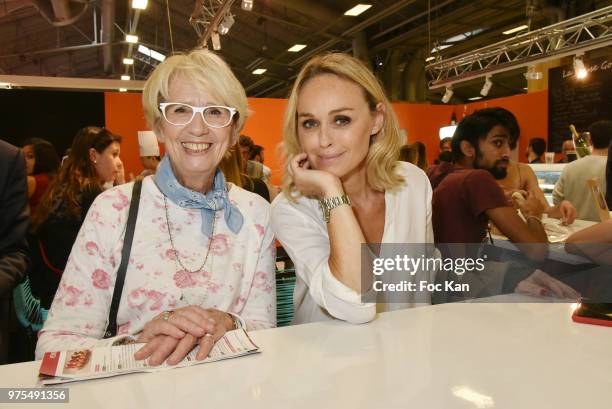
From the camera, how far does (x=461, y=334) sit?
1.22 m

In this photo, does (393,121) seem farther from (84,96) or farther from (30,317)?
(84,96)

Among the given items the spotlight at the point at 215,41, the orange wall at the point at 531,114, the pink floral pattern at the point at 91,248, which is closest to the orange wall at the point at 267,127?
the spotlight at the point at 215,41

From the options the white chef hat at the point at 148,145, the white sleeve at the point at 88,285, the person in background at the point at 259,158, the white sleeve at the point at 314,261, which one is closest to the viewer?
the white sleeve at the point at 314,261

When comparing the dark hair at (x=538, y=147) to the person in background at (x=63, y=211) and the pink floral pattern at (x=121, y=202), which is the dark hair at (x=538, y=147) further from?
the pink floral pattern at (x=121, y=202)

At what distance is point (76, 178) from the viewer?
3469mm

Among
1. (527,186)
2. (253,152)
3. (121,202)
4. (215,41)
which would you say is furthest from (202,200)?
(215,41)

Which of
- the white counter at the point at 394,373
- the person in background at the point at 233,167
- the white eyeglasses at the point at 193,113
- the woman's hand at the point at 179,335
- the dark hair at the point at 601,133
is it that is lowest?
the white counter at the point at 394,373

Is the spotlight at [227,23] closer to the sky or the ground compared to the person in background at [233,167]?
closer to the sky

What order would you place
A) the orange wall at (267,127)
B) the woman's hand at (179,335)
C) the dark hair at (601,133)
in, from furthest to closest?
1. the orange wall at (267,127)
2. the dark hair at (601,133)
3. the woman's hand at (179,335)

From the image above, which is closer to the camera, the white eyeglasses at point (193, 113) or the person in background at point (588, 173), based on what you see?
the white eyeglasses at point (193, 113)

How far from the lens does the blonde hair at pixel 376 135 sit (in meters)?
1.91

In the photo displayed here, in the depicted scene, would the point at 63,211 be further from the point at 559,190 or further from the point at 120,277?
the point at 559,190

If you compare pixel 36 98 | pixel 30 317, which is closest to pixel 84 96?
pixel 36 98

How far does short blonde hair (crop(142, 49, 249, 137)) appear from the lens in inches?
64.2
